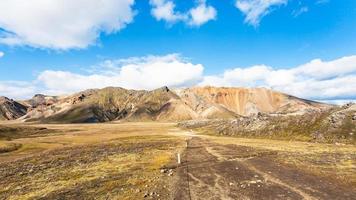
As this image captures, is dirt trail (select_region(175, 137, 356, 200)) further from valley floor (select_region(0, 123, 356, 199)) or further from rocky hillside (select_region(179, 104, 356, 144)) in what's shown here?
rocky hillside (select_region(179, 104, 356, 144))

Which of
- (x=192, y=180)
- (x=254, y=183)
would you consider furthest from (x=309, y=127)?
(x=192, y=180)

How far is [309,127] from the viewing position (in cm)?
8550

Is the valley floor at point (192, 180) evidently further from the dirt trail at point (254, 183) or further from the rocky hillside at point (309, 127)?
the rocky hillside at point (309, 127)

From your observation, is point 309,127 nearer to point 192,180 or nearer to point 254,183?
point 254,183

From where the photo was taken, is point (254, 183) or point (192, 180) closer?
point (254, 183)

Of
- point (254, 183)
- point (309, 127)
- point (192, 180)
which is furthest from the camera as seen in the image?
point (309, 127)

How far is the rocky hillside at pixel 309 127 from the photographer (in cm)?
7338

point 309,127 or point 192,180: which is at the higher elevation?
point 309,127

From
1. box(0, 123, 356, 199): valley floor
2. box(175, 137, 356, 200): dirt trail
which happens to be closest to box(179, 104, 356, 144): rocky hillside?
box(0, 123, 356, 199): valley floor

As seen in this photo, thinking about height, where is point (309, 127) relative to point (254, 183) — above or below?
above

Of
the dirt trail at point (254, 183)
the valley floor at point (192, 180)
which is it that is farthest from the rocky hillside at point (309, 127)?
the dirt trail at point (254, 183)

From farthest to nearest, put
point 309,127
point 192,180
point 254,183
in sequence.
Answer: point 309,127
point 192,180
point 254,183

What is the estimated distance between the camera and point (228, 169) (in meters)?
35.3

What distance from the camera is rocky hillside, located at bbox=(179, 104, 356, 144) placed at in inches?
2889
